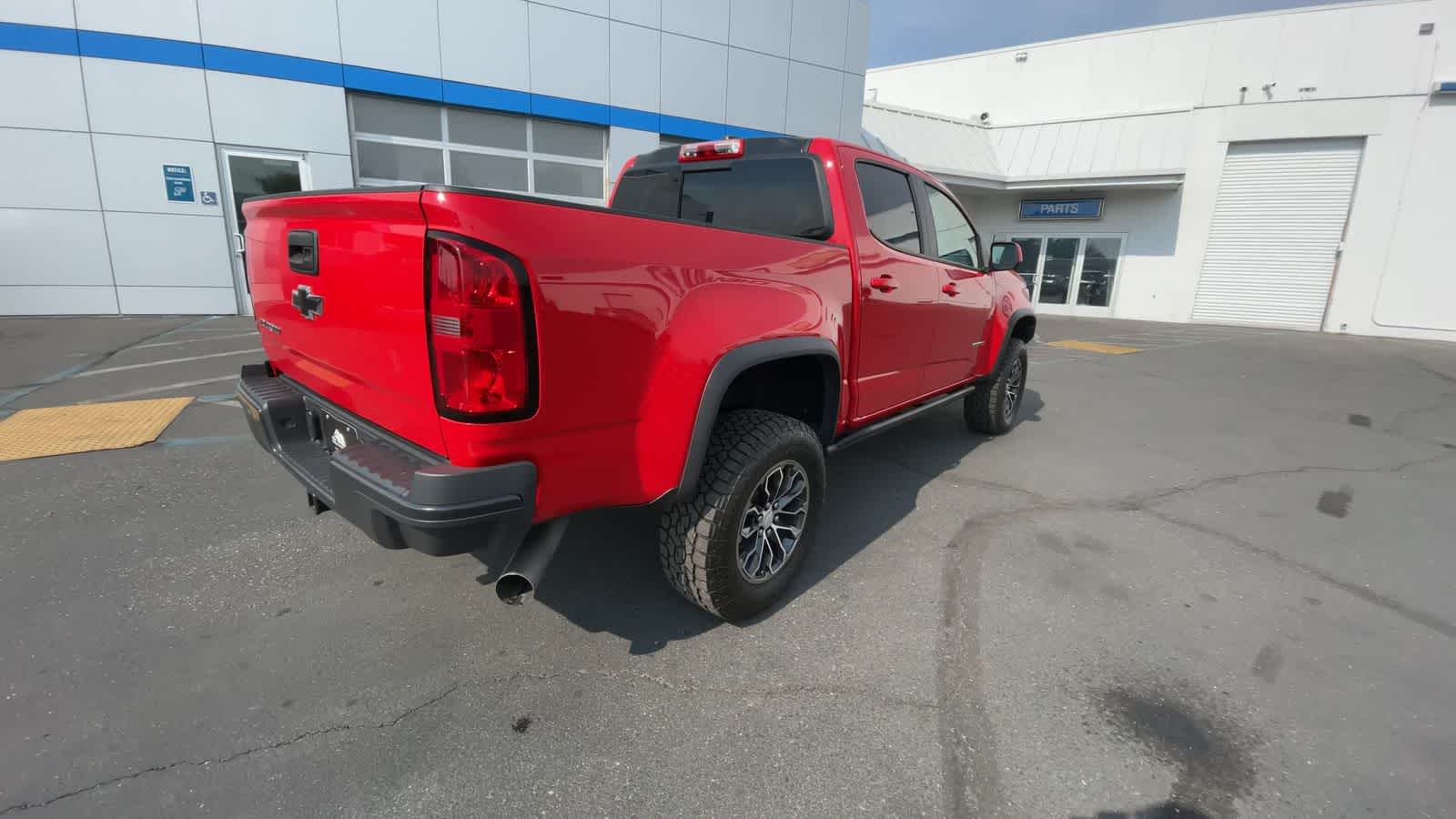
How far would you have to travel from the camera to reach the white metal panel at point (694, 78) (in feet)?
43.1

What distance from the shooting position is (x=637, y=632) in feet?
8.48

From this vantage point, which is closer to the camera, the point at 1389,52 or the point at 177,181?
the point at 177,181

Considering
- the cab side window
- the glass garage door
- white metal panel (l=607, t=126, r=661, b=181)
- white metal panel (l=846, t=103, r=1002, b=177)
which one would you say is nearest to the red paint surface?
the cab side window

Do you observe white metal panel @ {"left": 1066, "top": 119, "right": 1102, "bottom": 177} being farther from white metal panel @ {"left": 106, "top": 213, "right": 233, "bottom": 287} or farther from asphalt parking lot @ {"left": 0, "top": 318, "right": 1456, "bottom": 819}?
white metal panel @ {"left": 106, "top": 213, "right": 233, "bottom": 287}

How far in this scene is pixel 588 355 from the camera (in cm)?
187

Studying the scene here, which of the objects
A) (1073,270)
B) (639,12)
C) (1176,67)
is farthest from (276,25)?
(1176,67)

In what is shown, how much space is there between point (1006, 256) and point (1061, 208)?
17.7m

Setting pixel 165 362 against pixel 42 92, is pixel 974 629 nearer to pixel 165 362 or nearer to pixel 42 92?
pixel 165 362

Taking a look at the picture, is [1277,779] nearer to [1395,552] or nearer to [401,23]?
[1395,552]

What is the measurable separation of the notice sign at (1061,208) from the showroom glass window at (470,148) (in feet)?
46.6

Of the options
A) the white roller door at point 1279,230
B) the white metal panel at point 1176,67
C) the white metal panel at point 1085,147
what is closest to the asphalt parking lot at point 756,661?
the white roller door at point 1279,230

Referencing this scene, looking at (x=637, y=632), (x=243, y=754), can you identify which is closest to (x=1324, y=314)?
(x=637, y=632)

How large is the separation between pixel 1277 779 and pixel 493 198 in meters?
2.86

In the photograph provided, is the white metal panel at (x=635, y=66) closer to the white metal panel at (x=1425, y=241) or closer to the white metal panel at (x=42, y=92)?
the white metal panel at (x=42, y=92)
